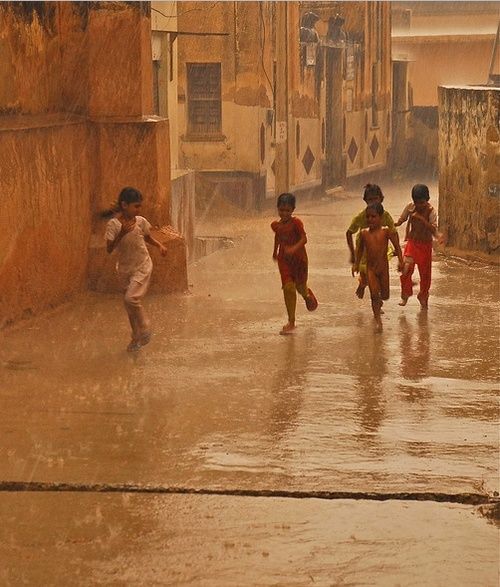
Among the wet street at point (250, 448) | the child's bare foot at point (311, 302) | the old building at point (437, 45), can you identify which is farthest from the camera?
the old building at point (437, 45)

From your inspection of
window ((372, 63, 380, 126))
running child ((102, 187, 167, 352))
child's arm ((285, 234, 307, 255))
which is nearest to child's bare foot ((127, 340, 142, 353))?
Result: running child ((102, 187, 167, 352))

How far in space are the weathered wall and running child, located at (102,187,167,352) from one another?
572cm

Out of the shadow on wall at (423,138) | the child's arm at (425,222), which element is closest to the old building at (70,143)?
the child's arm at (425,222)

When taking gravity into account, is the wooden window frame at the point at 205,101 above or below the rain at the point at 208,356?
above

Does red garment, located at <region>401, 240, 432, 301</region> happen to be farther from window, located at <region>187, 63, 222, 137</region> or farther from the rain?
window, located at <region>187, 63, 222, 137</region>

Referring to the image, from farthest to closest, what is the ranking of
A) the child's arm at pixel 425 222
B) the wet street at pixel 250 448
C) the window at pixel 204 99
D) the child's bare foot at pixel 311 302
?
1. the window at pixel 204 99
2. the child's arm at pixel 425 222
3. the child's bare foot at pixel 311 302
4. the wet street at pixel 250 448

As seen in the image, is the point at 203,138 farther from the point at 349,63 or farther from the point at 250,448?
the point at 250,448

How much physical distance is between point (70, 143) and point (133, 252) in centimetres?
233

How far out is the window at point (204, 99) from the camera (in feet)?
74.1

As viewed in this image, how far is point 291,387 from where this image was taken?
7.96 metres

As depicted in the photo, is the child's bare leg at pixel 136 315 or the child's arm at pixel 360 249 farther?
the child's arm at pixel 360 249

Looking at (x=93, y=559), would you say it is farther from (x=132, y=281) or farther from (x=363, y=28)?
(x=363, y=28)

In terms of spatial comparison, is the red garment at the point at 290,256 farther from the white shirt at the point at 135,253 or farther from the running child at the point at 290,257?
the white shirt at the point at 135,253

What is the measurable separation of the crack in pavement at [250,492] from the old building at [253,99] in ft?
48.3
